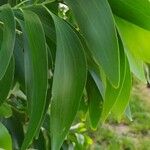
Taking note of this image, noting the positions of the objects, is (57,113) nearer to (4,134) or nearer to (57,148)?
(57,148)

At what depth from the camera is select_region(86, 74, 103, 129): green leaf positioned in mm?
1146

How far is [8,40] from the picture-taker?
89cm

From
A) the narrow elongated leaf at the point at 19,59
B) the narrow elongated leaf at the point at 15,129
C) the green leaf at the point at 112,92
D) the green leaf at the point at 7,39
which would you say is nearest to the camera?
the green leaf at the point at 7,39

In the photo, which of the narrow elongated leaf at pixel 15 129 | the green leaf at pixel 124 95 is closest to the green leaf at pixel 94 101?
the green leaf at pixel 124 95

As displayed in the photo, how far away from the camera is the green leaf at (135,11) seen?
3.11 ft

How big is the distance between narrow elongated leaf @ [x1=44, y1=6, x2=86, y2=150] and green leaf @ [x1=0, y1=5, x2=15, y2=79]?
0.09 meters

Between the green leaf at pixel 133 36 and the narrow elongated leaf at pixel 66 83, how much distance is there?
111mm

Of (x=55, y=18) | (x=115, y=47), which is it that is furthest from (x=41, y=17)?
(x=115, y=47)

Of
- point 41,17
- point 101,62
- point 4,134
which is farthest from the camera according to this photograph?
point 4,134

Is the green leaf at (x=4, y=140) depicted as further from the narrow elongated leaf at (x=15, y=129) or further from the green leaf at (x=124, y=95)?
the narrow elongated leaf at (x=15, y=129)

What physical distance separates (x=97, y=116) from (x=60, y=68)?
1.02ft

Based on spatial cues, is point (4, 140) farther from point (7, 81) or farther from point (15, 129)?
point (15, 129)

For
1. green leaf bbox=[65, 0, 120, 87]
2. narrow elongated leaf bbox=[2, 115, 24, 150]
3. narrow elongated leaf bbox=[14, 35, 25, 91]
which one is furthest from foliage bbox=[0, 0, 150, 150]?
narrow elongated leaf bbox=[2, 115, 24, 150]

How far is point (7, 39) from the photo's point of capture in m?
0.89
